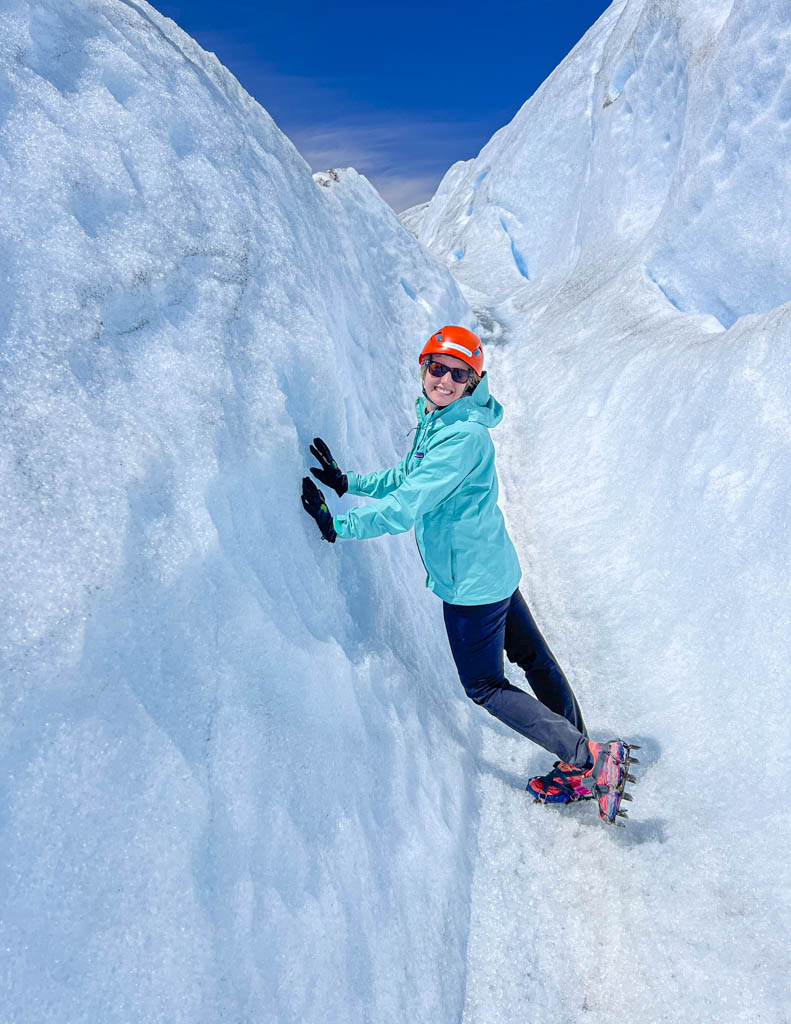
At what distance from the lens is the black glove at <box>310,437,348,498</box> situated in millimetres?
2945

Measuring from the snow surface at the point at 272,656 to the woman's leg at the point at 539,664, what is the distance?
52cm

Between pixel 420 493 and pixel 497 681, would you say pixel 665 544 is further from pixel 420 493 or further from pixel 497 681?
pixel 420 493

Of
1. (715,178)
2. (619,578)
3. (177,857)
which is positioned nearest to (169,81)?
(177,857)

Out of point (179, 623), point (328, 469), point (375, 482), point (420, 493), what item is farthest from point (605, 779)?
point (179, 623)

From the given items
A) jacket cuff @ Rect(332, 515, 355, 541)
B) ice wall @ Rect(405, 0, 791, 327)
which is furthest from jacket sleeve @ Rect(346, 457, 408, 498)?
ice wall @ Rect(405, 0, 791, 327)

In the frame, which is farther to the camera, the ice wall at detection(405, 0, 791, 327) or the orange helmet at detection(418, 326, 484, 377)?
the ice wall at detection(405, 0, 791, 327)

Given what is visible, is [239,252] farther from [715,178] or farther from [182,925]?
[715,178]

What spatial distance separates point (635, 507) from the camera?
5160 mm

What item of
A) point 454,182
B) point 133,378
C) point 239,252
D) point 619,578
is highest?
point 454,182

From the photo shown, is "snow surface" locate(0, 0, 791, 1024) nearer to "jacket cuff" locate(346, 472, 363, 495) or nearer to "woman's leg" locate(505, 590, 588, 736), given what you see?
"jacket cuff" locate(346, 472, 363, 495)

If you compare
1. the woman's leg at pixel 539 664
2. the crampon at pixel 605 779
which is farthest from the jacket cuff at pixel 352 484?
the crampon at pixel 605 779

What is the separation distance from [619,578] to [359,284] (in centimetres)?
398

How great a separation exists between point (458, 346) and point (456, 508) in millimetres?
701

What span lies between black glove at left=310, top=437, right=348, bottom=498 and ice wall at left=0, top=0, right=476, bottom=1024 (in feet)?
0.36
